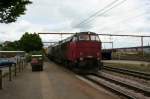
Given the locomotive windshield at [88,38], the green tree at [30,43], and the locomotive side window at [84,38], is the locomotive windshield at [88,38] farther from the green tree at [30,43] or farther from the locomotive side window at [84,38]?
the green tree at [30,43]

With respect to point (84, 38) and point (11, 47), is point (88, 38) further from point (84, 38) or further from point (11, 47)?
point (11, 47)

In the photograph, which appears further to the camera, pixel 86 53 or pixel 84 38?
pixel 84 38

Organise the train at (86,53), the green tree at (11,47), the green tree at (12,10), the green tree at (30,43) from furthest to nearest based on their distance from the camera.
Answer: the green tree at (30,43) → the green tree at (11,47) → the train at (86,53) → the green tree at (12,10)

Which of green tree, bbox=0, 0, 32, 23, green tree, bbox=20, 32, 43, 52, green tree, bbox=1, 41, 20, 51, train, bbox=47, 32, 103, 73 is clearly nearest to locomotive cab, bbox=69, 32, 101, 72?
train, bbox=47, 32, 103, 73

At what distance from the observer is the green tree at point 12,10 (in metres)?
15.9

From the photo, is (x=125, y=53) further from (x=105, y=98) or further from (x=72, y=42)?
(x=105, y=98)

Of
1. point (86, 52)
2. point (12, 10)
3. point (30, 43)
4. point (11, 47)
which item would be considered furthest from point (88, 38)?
point (30, 43)

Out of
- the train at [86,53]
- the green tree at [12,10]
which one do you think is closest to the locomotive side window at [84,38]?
the train at [86,53]

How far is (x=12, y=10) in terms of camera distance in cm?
1656

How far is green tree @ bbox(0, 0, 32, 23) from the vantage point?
52.2ft

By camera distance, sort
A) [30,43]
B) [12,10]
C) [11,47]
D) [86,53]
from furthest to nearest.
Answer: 1. [30,43]
2. [11,47]
3. [86,53]
4. [12,10]

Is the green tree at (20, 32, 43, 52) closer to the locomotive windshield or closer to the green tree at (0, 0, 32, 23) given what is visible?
the locomotive windshield

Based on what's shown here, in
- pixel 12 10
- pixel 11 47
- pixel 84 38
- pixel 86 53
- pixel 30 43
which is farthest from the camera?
pixel 30 43

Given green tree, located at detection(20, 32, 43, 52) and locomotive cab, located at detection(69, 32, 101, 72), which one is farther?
green tree, located at detection(20, 32, 43, 52)
